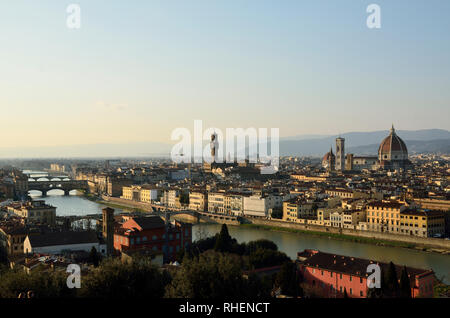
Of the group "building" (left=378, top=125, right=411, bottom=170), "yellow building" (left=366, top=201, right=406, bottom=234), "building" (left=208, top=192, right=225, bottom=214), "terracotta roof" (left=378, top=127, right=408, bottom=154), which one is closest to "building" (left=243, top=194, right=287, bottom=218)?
"building" (left=208, top=192, right=225, bottom=214)

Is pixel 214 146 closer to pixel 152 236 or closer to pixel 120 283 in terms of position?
pixel 152 236

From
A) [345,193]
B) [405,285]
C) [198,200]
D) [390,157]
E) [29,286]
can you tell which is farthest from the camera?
[390,157]

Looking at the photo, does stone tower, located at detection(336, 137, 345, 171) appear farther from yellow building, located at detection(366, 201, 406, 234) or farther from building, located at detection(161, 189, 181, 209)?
yellow building, located at detection(366, 201, 406, 234)

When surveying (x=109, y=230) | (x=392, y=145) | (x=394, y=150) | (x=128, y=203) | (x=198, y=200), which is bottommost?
(x=128, y=203)

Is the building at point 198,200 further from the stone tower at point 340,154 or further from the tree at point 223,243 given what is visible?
the stone tower at point 340,154

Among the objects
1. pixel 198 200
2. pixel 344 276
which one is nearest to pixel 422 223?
pixel 344 276

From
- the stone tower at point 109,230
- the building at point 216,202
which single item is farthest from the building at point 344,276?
the building at point 216,202

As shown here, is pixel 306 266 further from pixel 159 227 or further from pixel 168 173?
pixel 168 173
